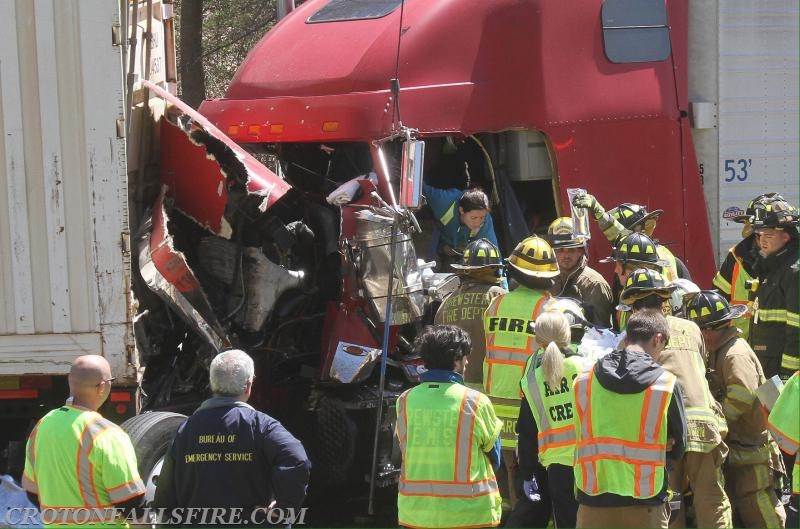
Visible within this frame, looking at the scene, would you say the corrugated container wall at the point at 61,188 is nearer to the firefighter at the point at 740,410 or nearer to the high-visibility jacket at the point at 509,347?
the high-visibility jacket at the point at 509,347

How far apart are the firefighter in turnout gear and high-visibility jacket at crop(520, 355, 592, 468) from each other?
0.93 metres

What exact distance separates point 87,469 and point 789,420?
2567 millimetres

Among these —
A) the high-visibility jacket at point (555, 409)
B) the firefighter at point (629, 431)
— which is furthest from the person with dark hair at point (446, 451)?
the high-visibility jacket at point (555, 409)

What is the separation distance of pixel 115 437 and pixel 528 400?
1782 mm

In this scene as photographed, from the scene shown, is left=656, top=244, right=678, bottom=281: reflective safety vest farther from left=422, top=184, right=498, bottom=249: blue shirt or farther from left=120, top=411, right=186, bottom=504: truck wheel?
left=120, top=411, right=186, bottom=504: truck wheel

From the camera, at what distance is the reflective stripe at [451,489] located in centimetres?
474

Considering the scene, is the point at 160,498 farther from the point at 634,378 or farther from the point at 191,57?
the point at 191,57

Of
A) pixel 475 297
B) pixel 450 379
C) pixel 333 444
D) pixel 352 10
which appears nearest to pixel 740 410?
pixel 475 297

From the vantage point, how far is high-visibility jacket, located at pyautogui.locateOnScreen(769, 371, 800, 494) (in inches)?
177

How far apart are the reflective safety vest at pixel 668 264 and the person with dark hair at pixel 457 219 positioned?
3.27 ft

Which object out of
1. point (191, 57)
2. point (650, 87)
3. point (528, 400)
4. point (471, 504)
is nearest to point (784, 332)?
point (650, 87)

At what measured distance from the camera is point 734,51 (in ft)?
25.5

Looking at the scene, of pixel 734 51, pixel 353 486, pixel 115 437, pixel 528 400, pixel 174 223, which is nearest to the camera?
pixel 115 437

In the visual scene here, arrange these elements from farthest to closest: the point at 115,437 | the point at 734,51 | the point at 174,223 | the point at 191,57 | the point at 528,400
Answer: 1. the point at 191,57
2. the point at 734,51
3. the point at 174,223
4. the point at 528,400
5. the point at 115,437
